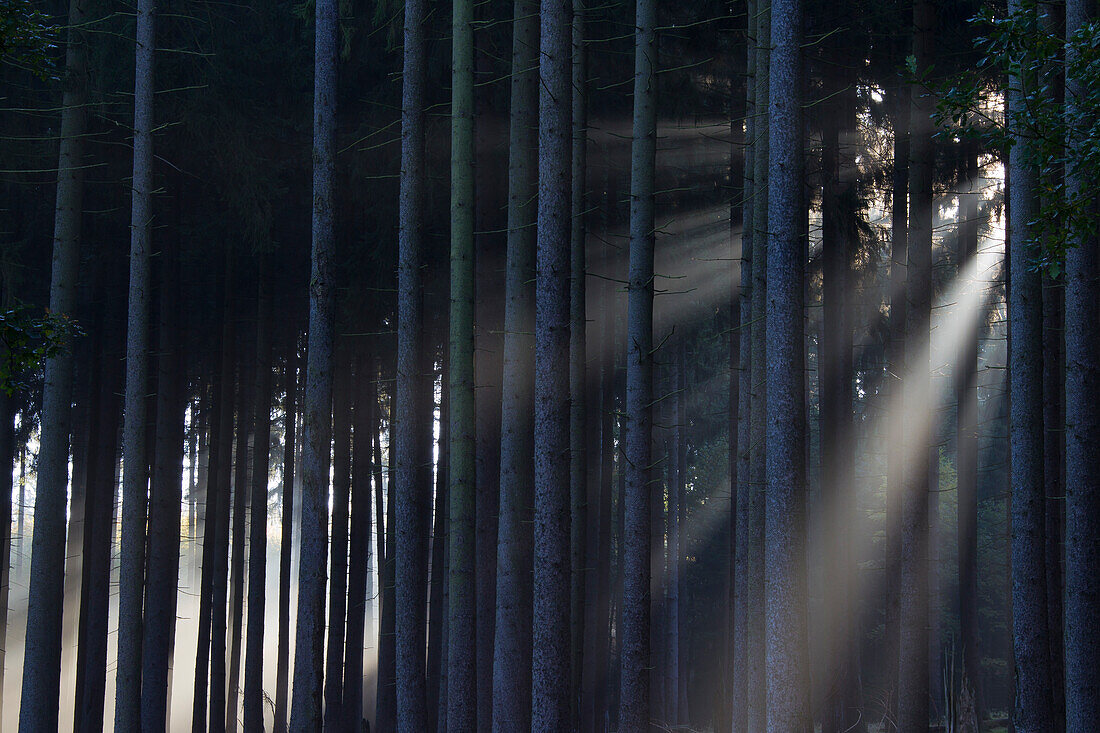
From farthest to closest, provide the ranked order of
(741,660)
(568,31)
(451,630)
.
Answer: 1. (741,660)
2. (451,630)
3. (568,31)

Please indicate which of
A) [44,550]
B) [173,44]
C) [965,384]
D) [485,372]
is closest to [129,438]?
[44,550]

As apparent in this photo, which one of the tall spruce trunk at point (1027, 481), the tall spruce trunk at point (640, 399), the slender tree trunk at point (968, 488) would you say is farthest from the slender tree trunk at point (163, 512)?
the slender tree trunk at point (968, 488)

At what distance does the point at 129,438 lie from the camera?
437 inches

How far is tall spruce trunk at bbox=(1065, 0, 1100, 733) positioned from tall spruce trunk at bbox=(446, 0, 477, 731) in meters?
5.65

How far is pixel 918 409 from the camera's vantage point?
11156 millimetres

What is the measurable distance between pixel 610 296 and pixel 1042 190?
971cm

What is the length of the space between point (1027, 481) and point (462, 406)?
5567mm

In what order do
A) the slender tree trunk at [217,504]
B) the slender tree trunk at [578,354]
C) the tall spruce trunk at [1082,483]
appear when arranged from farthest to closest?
the slender tree trunk at [217,504] < the slender tree trunk at [578,354] < the tall spruce trunk at [1082,483]

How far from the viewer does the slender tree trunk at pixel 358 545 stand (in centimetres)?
1614

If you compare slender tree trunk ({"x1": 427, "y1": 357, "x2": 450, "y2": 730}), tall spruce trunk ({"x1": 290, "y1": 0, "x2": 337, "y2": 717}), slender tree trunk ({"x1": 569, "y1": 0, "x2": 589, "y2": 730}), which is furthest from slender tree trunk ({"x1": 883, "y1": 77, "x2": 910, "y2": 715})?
tall spruce trunk ({"x1": 290, "y1": 0, "x2": 337, "y2": 717})

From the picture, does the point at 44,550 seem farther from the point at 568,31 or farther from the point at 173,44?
the point at 568,31

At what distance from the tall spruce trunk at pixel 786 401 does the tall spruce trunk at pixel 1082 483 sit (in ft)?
7.87

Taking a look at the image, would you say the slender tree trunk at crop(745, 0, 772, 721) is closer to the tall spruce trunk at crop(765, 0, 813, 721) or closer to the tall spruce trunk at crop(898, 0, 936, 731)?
the tall spruce trunk at crop(898, 0, 936, 731)

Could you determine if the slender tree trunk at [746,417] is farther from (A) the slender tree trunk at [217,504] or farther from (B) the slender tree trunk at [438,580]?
(A) the slender tree trunk at [217,504]
